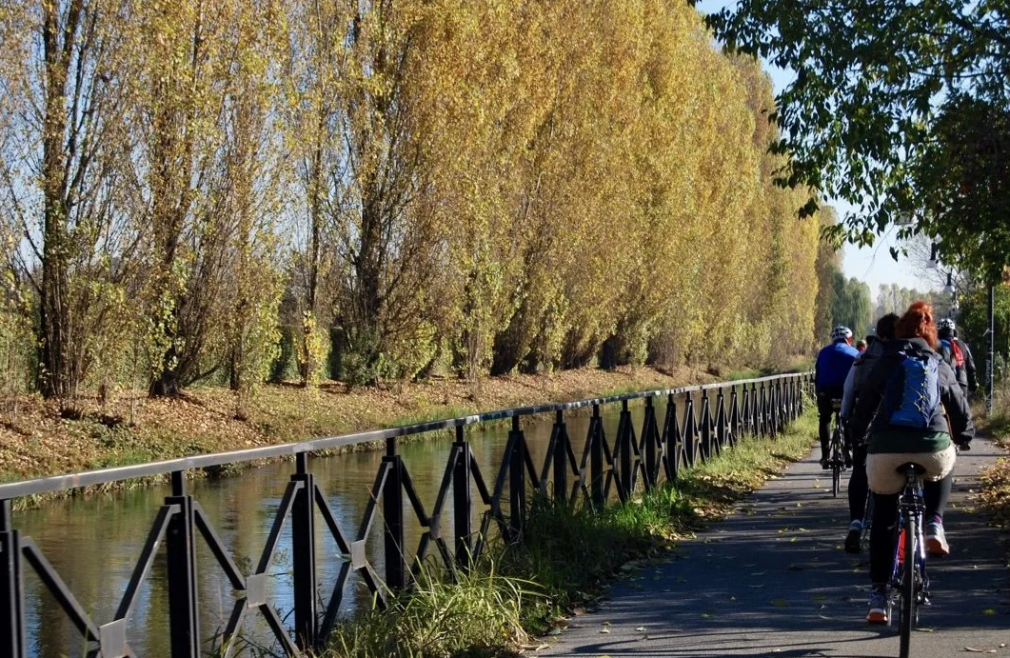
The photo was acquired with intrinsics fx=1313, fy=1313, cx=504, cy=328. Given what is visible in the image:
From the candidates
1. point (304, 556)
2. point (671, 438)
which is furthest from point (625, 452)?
point (304, 556)

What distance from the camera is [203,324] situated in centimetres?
2336

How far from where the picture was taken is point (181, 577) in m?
5.37

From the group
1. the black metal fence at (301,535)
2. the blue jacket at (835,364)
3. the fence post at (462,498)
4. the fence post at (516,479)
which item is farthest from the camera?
the blue jacket at (835,364)

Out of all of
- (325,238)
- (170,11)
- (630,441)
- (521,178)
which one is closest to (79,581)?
(630,441)

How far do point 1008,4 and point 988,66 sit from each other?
54 cm

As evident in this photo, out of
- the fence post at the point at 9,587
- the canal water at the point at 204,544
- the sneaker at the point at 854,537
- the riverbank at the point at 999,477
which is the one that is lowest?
the canal water at the point at 204,544

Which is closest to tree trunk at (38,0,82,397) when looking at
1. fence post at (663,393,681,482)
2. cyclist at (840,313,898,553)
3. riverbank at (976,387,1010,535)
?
fence post at (663,393,681,482)

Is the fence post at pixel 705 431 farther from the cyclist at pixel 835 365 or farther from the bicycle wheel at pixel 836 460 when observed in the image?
the cyclist at pixel 835 365

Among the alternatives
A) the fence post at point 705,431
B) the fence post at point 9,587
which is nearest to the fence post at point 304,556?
the fence post at point 9,587

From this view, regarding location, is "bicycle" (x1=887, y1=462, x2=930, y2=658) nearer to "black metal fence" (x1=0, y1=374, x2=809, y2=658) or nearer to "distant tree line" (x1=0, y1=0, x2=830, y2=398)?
"black metal fence" (x1=0, y1=374, x2=809, y2=658)

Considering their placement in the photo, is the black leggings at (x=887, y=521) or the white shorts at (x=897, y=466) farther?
the black leggings at (x=887, y=521)

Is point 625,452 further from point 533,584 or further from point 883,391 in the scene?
point 883,391

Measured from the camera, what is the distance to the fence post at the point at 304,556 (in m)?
6.29

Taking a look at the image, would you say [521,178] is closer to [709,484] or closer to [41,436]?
[41,436]
